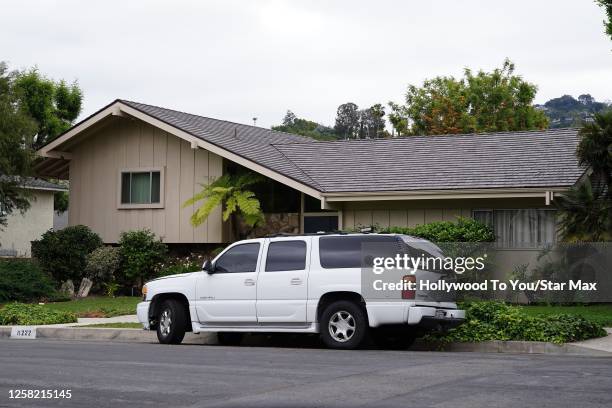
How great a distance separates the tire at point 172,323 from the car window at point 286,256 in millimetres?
1840

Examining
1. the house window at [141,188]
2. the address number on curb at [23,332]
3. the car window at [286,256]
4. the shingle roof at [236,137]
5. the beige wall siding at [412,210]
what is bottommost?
the address number on curb at [23,332]

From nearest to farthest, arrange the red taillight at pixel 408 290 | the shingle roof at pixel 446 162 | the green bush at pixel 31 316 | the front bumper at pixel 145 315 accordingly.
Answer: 1. the red taillight at pixel 408 290
2. the front bumper at pixel 145 315
3. the green bush at pixel 31 316
4. the shingle roof at pixel 446 162

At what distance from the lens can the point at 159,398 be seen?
9.62 meters

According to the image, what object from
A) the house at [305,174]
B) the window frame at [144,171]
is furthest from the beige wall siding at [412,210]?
the window frame at [144,171]

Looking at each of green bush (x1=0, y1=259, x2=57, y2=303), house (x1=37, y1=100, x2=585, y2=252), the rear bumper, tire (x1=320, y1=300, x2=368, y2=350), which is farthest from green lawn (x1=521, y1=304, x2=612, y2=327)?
green bush (x1=0, y1=259, x2=57, y2=303)

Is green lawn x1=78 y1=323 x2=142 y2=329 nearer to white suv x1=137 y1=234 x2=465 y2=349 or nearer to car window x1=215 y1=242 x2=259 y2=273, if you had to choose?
white suv x1=137 y1=234 x2=465 y2=349

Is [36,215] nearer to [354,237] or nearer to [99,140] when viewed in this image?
[99,140]

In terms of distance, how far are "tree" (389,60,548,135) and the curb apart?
1301 inches

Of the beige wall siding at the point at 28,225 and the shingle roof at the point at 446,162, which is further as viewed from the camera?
the beige wall siding at the point at 28,225

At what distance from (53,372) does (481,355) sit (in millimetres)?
5937

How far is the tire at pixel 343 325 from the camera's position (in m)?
15.2

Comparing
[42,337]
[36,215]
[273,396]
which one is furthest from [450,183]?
[36,215]

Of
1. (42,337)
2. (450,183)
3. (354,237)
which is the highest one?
(450,183)

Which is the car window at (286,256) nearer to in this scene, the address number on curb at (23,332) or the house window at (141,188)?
the address number on curb at (23,332)
